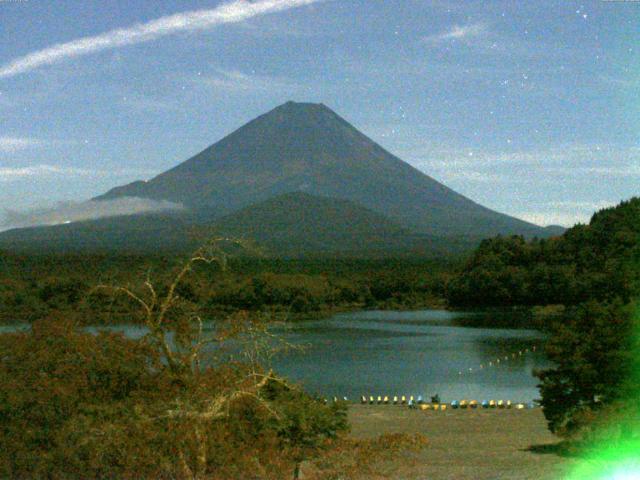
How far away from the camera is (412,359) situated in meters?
36.0

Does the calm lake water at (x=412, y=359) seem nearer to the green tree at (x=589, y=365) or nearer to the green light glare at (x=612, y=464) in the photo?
the green tree at (x=589, y=365)

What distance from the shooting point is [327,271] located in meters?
85.6

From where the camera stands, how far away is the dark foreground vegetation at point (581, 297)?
477 inches

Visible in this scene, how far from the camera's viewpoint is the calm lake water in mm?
27906

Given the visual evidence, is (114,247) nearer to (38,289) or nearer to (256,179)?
(38,289)

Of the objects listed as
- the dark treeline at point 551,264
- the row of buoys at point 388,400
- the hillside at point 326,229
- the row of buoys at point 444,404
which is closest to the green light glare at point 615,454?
the row of buoys at point 444,404

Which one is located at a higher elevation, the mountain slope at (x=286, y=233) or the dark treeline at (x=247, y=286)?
the mountain slope at (x=286, y=233)

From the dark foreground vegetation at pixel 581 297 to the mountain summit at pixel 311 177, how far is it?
81.5 m

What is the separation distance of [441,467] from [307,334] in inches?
1423

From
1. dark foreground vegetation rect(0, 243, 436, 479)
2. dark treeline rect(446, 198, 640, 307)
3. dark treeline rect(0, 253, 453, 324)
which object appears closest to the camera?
dark foreground vegetation rect(0, 243, 436, 479)

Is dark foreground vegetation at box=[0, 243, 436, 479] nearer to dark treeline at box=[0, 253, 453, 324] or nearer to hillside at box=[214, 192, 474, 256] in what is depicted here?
dark treeline at box=[0, 253, 453, 324]

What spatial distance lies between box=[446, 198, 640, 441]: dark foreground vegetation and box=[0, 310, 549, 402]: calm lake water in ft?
11.3

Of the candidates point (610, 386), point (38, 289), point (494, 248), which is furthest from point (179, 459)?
point (494, 248)

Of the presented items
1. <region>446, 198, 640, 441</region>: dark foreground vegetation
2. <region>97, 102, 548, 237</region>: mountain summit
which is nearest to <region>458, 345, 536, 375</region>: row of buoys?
<region>446, 198, 640, 441</region>: dark foreground vegetation
